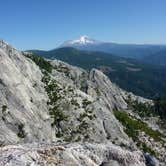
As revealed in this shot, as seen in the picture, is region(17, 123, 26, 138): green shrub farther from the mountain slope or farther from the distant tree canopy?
the distant tree canopy

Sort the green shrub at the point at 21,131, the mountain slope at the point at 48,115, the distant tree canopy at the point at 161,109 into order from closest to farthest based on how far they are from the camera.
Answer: the green shrub at the point at 21,131 < the mountain slope at the point at 48,115 < the distant tree canopy at the point at 161,109

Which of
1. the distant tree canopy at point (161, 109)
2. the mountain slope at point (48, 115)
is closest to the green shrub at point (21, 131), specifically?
the mountain slope at point (48, 115)

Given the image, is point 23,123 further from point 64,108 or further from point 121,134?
point 121,134

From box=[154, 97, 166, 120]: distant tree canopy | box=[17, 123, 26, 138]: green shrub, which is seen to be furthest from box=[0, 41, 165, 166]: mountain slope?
box=[154, 97, 166, 120]: distant tree canopy

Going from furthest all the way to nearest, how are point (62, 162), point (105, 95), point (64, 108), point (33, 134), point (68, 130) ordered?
point (105, 95) → point (64, 108) → point (68, 130) → point (33, 134) → point (62, 162)

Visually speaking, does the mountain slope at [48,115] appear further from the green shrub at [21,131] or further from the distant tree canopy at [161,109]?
the distant tree canopy at [161,109]

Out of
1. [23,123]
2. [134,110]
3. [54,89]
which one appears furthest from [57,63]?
[23,123]

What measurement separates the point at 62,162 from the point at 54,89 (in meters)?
73.3

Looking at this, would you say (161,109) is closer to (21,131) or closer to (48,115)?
(48,115)

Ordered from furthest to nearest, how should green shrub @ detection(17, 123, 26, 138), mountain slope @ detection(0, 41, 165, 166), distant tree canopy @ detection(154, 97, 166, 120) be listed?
Result: distant tree canopy @ detection(154, 97, 166, 120)
mountain slope @ detection(0, 41, 165, 166)
green shrub @ detection(17, 123, 26, 138)

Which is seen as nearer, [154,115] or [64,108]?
[64,108]

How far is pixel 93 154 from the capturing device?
18266mm

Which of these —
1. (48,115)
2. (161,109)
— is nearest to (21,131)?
(48,115)

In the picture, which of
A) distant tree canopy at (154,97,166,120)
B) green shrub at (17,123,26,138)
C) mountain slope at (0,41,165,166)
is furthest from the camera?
distant tree canopy at (154,97,166,120)
